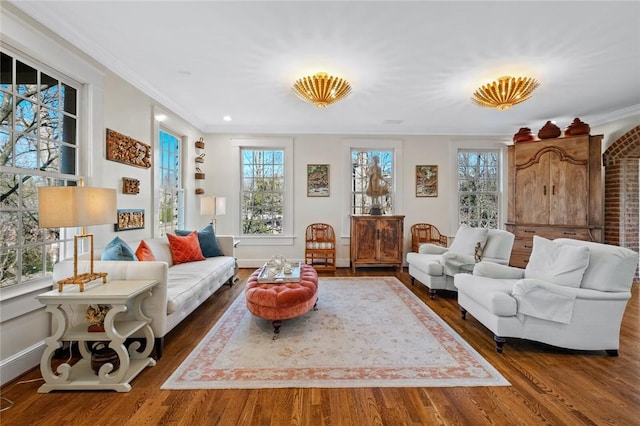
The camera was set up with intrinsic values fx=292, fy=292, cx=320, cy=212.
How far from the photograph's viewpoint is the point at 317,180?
18.4 feet

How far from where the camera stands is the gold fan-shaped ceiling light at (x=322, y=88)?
3.11 m

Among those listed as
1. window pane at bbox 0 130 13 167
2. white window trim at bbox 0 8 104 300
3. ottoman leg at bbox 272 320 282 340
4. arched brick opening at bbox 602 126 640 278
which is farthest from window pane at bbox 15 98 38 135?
arched brick opening at bbox 602 126 640 278

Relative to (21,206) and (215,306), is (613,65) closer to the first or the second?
(215,306)

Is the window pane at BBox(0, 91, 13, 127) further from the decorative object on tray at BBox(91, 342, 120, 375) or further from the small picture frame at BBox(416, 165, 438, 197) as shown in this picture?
the small picture frame at BBox(416, 165, 438, 197)

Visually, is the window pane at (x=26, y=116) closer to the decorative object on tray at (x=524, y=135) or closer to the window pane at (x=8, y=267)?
the window pane at (x=8, y=267)

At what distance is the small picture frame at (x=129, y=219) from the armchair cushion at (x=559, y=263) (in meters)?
4.16

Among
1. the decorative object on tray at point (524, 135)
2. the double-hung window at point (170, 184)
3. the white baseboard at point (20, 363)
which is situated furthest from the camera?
the decorative object on tray at point (524, 135)

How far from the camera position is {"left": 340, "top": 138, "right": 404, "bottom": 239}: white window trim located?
561 centimetres

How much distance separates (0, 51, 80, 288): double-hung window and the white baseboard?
500 millimetres

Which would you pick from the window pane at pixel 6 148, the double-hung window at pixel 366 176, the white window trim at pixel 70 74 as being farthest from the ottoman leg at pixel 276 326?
the double-hung window at pixel 366 176

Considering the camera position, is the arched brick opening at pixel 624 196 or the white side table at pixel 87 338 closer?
the white side table at pixel 87 338

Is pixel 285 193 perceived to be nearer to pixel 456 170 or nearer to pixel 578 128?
pixel 456 170

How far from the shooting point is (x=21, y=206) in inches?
86.5

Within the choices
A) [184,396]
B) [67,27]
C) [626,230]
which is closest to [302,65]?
[67,27]
